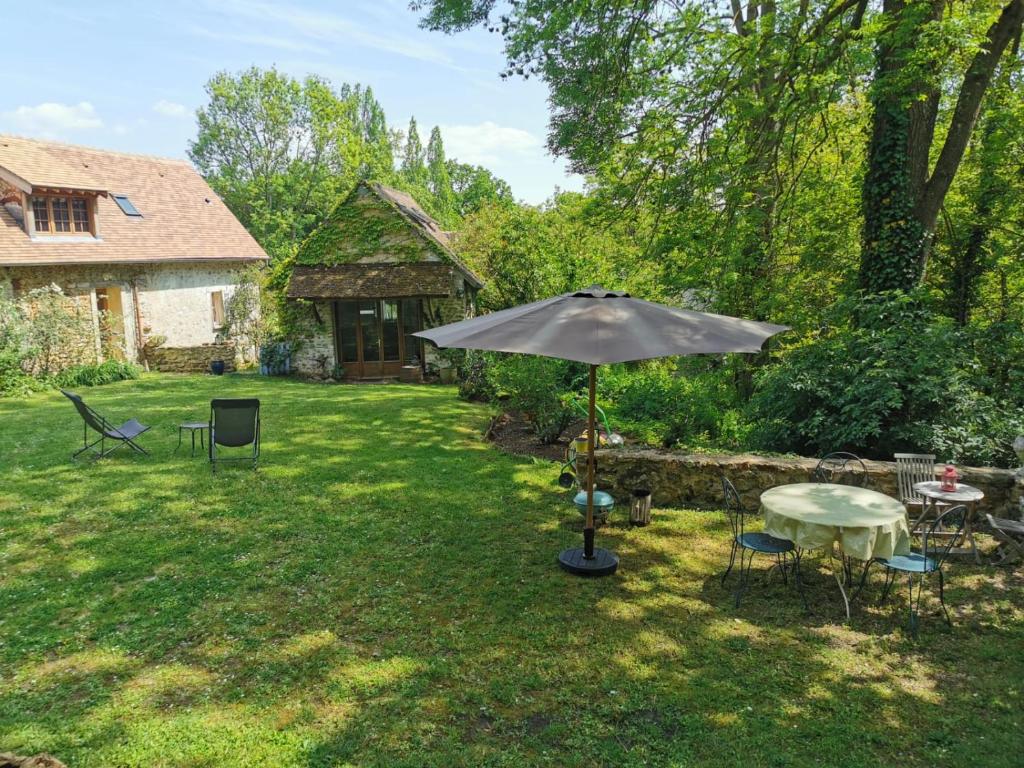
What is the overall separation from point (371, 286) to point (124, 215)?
10403mm

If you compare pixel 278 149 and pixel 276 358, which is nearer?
pixel 276 358

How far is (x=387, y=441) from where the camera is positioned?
441 inches

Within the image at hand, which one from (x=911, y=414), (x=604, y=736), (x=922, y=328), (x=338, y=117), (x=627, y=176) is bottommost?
A: (x=604, y=736)

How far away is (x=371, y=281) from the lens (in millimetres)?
19094

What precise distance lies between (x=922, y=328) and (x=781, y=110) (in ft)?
12.0

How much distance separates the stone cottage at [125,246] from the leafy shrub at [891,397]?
18.7 meters

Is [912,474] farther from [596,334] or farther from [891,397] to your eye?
[596,334]

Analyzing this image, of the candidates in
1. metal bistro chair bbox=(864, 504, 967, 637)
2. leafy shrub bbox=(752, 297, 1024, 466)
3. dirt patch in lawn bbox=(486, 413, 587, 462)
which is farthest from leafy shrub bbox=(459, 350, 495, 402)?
metal bistro chair bbox=(864, 504, 967, 637)

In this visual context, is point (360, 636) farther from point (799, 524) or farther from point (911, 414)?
point (911, 414)

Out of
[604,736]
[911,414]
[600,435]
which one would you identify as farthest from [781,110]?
[604,736]

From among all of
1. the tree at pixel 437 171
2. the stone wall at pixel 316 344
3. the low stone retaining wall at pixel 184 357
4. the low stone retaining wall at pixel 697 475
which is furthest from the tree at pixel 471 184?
the low stone retaining wall at pixel 697 475

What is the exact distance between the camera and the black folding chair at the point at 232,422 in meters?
9.17

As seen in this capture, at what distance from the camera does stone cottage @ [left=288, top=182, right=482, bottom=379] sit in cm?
1919

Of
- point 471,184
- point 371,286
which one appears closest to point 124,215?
point 371,286
